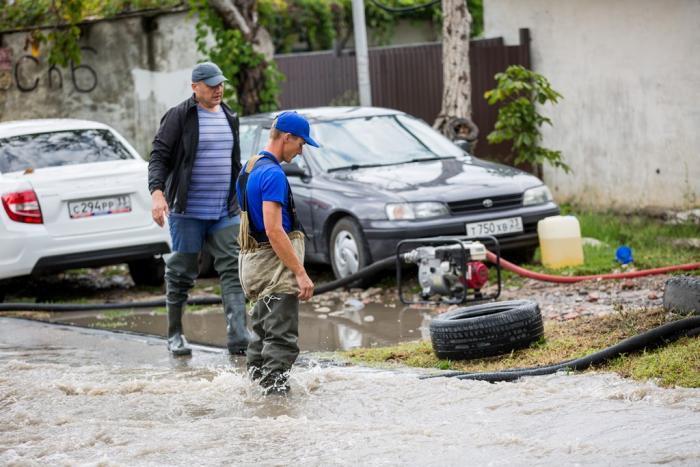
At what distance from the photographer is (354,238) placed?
1119cm

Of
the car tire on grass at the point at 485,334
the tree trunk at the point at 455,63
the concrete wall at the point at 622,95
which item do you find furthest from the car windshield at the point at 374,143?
Answer: the car tire on grass at the point at 485,334

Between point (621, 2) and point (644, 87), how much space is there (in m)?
1.14

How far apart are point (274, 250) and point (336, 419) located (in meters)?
1.00

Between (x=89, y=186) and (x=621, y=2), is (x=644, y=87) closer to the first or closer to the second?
(x=621, y=2)

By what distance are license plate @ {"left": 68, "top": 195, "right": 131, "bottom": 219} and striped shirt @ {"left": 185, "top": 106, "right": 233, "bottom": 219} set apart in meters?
2.99

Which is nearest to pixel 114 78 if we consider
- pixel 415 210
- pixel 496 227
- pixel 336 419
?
pixel 415 210

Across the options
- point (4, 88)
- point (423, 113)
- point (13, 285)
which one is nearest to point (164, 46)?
point (4, 88)

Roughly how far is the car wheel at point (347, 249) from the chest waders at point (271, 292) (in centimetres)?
386

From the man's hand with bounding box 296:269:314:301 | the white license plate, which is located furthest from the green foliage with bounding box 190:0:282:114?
the man's hand with bounding box 296:269:314:301

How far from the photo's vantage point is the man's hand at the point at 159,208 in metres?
8.26

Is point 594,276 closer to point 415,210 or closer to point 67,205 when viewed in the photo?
point 415,210

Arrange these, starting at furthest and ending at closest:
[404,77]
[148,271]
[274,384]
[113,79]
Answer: [113,79]
[404,77]
[148,271]
[274,384]

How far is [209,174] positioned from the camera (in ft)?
28.2

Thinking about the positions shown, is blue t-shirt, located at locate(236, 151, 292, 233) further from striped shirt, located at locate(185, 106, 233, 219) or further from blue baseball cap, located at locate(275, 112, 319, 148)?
striped shirt, located at locate(185, 106, 233, 219)
